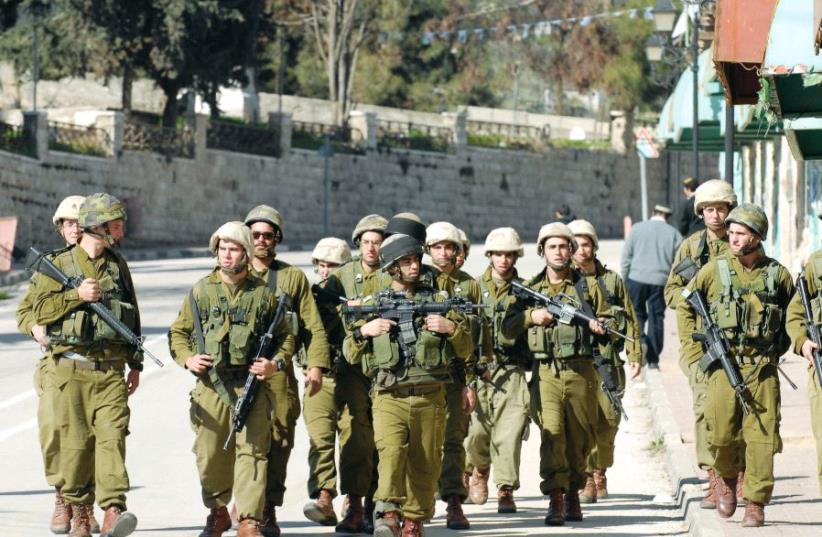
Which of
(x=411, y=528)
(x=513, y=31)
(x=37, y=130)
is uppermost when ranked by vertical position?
(x=513, y=31)

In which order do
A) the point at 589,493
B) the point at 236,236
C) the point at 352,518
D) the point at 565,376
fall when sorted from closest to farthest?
the point at 236,236
the point at 352,518
the point at 565,376
the point at 589,493

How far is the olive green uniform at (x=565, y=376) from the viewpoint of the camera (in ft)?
35.1

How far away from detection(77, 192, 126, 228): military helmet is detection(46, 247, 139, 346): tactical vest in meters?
0.21

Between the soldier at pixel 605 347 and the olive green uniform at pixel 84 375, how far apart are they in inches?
117

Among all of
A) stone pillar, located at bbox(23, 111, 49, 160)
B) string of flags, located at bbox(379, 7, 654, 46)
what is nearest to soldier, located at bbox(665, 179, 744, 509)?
stone pillar, located at bbox(23, 111, 49, 160)

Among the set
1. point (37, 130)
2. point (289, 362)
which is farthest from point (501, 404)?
point (37, 130)

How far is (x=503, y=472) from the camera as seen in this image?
35.5ft

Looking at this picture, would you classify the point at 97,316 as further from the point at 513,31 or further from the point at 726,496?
the point at 513,31

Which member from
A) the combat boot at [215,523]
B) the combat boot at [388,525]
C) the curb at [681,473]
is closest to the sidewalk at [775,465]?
the curb at [681,473]

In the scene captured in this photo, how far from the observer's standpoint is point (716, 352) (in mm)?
9938

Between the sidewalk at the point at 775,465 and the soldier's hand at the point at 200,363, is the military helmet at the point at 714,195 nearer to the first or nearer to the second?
the sidewalk at the point at 775,465

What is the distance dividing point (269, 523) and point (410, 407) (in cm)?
105

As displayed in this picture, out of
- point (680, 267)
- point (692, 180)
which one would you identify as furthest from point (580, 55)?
point (680, 267)

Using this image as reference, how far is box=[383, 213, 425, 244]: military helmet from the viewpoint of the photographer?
9.91 meters
